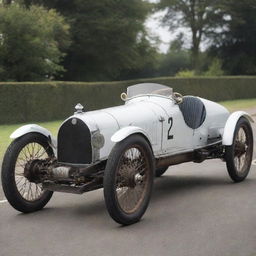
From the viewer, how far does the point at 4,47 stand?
2988 cm

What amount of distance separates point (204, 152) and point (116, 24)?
39.6 metres

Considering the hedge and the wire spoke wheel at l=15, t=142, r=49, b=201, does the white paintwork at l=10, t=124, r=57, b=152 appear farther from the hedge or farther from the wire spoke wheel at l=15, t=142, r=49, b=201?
the hedge

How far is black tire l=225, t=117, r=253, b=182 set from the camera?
27.9 ft

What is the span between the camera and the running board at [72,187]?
6.64 meters

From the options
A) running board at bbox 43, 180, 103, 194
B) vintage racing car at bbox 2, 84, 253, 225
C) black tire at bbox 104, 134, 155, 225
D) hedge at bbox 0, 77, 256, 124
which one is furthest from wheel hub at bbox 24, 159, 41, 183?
hedge at bbox 0, 77, 256, 124

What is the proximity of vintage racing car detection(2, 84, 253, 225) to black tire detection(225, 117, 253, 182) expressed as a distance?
0.02 metres

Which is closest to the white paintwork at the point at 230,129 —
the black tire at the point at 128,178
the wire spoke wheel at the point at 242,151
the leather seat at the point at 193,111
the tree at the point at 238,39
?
the wire spoke wheel at the point at 242,151

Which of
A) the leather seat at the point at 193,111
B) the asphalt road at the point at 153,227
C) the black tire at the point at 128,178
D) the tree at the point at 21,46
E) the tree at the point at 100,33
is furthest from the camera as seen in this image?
the tree at the point at 100,33

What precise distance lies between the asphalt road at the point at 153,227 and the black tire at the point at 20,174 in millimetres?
130

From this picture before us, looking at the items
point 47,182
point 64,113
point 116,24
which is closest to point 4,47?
point 64,113

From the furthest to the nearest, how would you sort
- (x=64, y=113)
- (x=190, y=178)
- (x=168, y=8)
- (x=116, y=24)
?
(x=168, y=8) < (x=116, y=24) < (x=64, y=113) < (x=190, y=178)

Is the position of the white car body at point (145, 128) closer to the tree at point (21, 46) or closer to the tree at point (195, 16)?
the tree at point (21, 46)

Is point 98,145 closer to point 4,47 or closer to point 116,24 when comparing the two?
point 4,47

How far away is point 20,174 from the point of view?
723 cm
